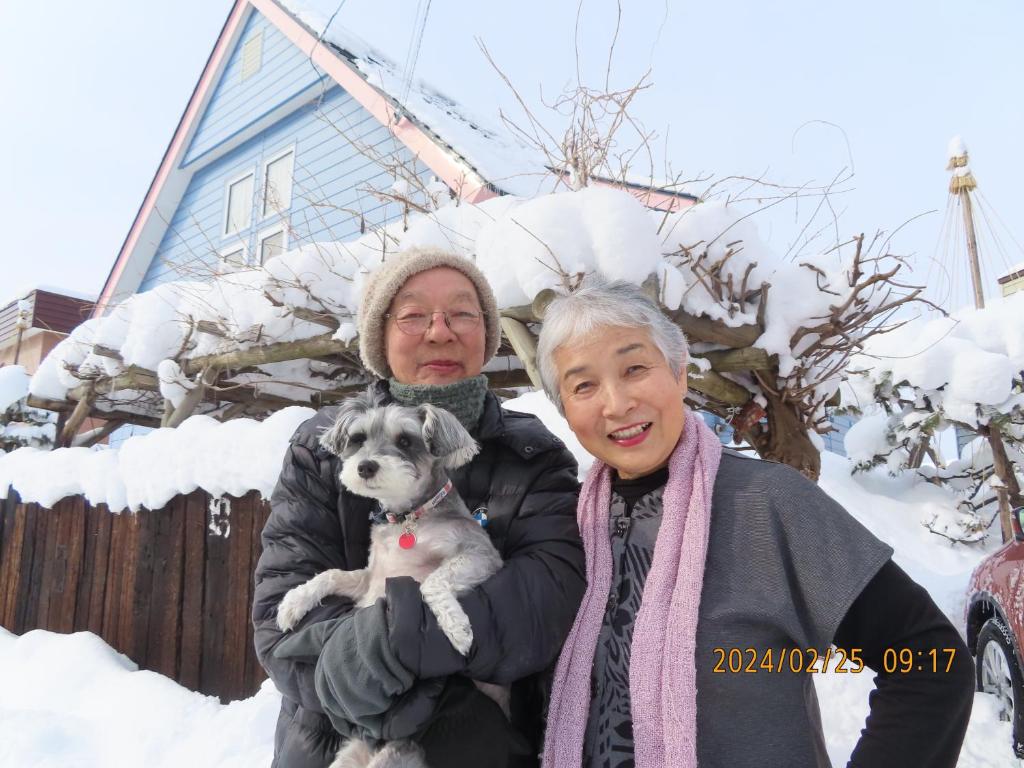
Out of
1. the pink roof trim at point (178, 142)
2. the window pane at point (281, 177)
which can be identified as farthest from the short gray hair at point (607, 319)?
→ the pink roof trim at point (178, 142)

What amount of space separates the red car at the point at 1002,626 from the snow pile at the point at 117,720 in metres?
4.81

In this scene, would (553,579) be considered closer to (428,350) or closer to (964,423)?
(428,350)

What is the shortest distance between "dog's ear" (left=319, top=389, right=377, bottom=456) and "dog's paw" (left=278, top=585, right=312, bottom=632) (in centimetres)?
53

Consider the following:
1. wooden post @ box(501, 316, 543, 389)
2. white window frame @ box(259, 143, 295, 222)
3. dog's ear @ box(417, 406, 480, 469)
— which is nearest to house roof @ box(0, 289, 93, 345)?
white window frame @ box(259, 143, 295, 222)

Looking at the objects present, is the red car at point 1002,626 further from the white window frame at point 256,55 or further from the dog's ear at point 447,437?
the white window frame at point 256,55

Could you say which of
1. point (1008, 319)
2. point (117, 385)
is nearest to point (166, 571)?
point (117, 385)

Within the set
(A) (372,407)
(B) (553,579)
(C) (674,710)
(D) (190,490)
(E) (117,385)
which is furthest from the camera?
(E) (117,385)

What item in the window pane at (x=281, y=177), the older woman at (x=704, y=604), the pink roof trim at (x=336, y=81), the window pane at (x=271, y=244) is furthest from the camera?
the window pane at (x=281, y=177)

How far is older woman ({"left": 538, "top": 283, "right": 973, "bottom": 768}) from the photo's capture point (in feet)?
5.35

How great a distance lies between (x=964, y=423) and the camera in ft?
32.3

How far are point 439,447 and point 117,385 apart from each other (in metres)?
6.95

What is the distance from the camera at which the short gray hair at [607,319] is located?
2.03 metres

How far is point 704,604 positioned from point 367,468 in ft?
3.65

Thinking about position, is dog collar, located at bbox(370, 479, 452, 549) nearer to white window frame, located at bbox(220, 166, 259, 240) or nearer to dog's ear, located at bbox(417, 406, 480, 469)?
dog's ear, located at bbox(417, 406, 480, 469)
